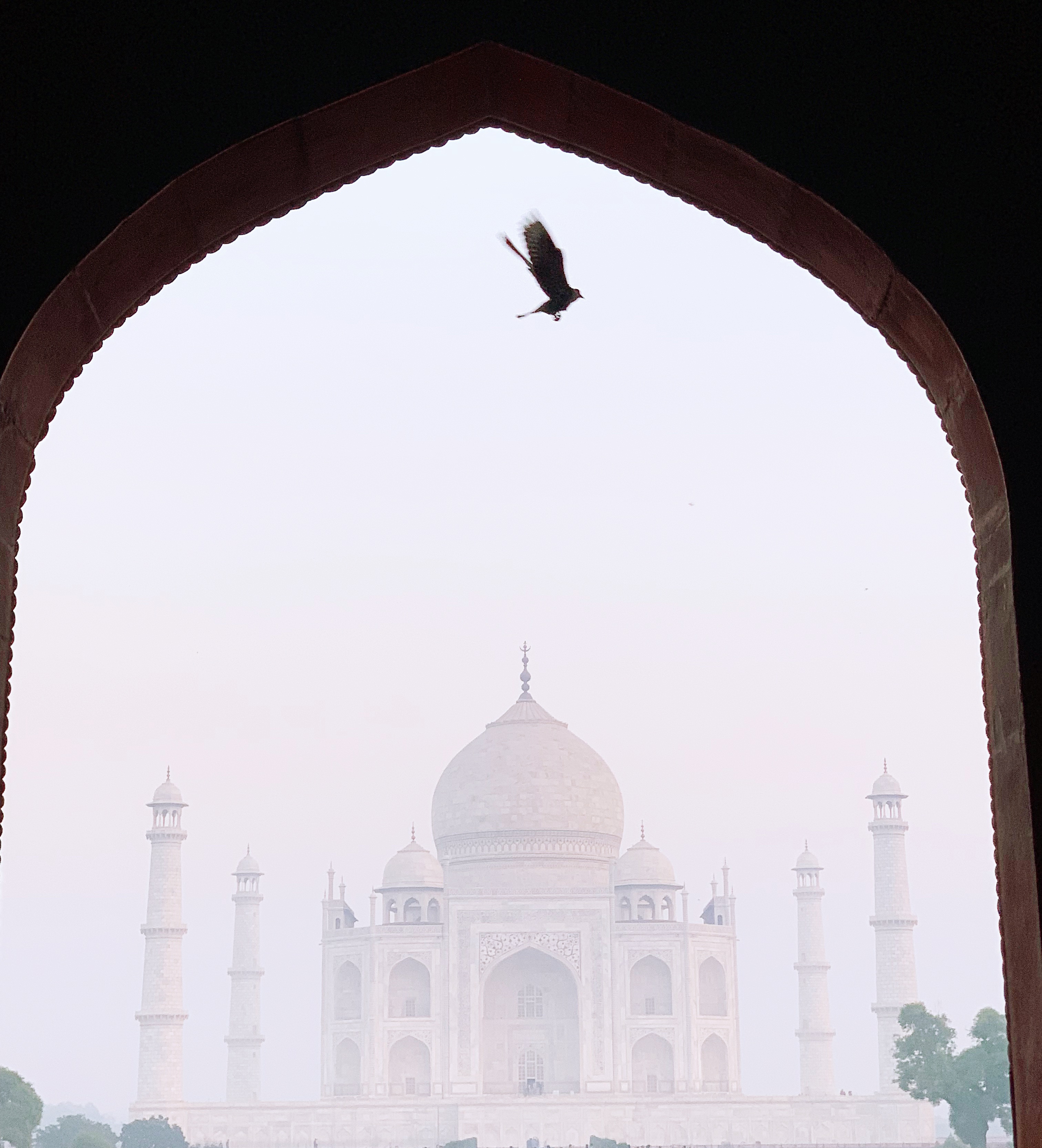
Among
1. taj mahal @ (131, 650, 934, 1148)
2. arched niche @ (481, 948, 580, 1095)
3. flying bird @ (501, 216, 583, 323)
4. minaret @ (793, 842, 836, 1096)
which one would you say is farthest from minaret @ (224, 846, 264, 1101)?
flying bird @ (501, 216, 583, 323)

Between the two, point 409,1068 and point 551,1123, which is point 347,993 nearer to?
point 409,1068

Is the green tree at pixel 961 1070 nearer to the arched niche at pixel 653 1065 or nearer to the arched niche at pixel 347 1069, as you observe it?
the arched niche at pixel 653 1065

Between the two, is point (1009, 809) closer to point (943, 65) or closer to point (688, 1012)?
point (943, 65)

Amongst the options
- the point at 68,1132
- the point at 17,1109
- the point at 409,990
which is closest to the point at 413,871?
the point at 409,990

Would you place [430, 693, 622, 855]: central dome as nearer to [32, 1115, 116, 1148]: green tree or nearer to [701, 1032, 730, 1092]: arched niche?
[701, 1032, 730, 1092]: arched niche

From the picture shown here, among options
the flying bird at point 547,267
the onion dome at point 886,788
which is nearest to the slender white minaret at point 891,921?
the onion dome at point 886,788
